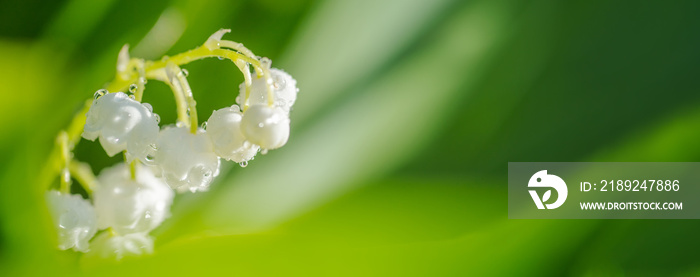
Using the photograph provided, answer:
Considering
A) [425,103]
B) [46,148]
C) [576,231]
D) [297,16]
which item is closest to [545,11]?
[425,103]

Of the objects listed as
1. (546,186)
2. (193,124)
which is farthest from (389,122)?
(193,124)

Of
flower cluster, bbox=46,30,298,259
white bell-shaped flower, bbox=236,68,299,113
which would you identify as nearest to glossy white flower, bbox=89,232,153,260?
flower cluster, bbox=46,30,298,259

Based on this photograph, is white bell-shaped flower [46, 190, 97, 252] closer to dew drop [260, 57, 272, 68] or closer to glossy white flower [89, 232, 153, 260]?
glossy white flower [89, 232, 153, 260]

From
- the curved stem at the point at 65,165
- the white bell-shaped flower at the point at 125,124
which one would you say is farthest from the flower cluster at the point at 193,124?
the curved stem at the point at 65,165

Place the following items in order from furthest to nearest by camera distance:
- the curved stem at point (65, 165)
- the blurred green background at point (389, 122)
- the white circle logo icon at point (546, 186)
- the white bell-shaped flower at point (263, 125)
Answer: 1. the white circle logo icon at point (546, 186)
2. the blurred green background at point (389, 122)
3. the curved stem at point (65, 165)
4. the white bell-shaped flower at point (263, 125)

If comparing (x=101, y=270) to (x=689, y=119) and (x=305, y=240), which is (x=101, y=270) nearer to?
(x=305, y=240)

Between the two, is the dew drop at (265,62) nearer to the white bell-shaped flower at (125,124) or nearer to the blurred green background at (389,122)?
the white bell-shaped flower at (125,124)
